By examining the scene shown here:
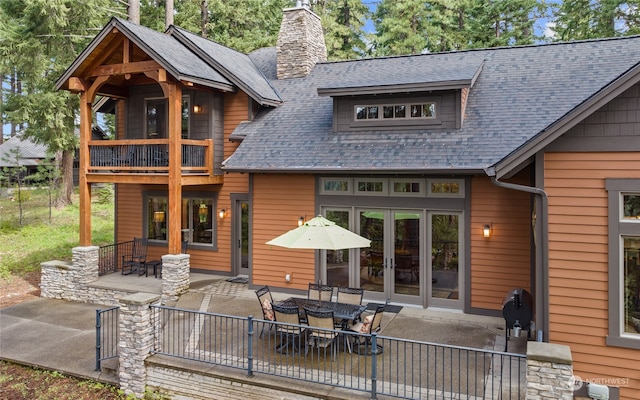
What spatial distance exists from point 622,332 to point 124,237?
13592 mm

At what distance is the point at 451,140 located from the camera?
10.2 meters

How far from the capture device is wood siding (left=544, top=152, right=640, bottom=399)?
639 centimetres

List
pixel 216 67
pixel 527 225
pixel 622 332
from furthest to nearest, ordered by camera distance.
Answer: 1. pixel 216 67
2. pixel 527 225
3. pixel 622 332

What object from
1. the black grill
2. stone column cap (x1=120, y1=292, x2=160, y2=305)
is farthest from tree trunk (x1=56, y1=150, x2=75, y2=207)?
the black grill

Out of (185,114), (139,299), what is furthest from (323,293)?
(185,114)

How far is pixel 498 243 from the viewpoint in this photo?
959 centimetres

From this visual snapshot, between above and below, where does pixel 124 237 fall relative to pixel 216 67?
below

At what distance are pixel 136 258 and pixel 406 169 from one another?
8.87m

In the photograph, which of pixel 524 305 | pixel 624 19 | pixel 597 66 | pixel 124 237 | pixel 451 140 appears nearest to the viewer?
pixel 524 305

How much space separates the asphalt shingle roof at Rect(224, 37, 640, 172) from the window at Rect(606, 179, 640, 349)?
2640mm

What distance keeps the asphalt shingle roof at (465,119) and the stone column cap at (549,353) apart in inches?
163

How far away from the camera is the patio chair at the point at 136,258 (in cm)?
1338

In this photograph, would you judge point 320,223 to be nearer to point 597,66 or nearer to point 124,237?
point 597,66

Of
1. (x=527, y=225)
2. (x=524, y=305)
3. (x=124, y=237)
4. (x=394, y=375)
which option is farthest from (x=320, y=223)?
(x=124, y=237)
